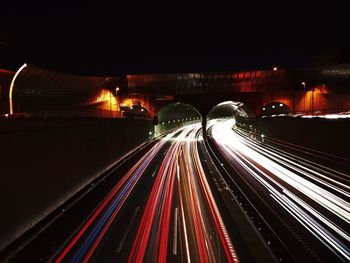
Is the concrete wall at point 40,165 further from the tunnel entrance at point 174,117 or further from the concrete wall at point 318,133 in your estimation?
the tunnel entrance at point 174,117

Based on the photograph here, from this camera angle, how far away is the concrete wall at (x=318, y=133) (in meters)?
21.5

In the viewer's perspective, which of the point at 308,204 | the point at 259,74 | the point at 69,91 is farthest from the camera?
the point at 259,74

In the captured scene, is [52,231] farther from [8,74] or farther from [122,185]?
[8,74]

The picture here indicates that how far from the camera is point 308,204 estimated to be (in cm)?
1880

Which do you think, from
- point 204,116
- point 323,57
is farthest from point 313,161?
point 323,57

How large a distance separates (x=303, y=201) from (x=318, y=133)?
26.0ft

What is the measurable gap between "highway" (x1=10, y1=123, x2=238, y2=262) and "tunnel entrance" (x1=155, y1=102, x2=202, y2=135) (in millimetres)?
44785

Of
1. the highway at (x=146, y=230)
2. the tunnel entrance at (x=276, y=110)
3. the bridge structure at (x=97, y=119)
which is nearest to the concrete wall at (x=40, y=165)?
the bridge structure at (x=97, y=119)

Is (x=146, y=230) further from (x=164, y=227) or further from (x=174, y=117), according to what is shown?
(x=174, y=117)

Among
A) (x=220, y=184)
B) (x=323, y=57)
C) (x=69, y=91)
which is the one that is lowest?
(x=220, y=184)

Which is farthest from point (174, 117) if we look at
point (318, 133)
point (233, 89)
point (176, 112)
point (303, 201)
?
point (303, 201)

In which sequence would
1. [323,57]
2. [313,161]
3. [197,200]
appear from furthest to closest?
[323,57] < [313,161] < [197,200]

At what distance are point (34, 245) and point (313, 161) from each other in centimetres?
2060

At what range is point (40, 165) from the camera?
1634 cm
